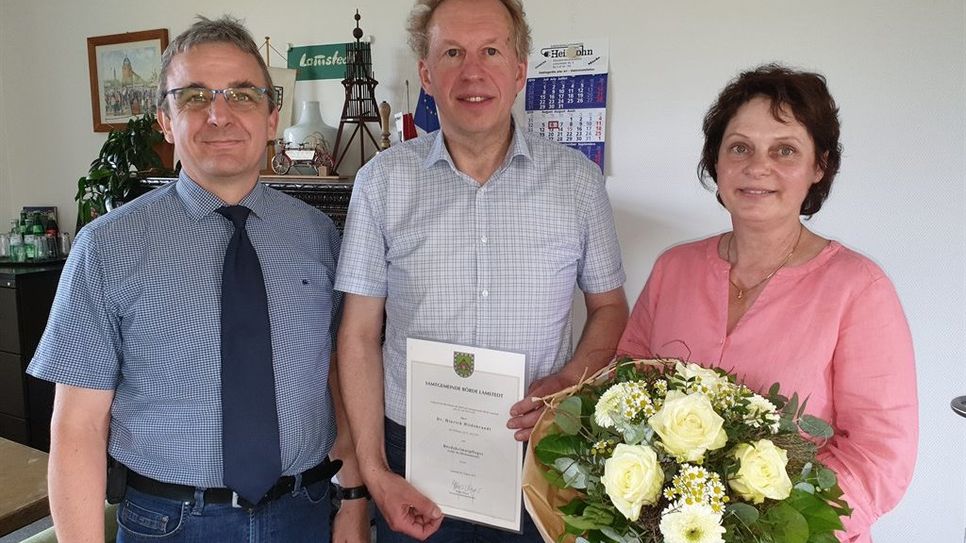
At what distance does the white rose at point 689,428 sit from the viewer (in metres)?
0.86

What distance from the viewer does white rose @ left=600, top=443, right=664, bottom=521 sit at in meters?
0.85

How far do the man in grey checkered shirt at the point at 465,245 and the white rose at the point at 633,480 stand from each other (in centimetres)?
50

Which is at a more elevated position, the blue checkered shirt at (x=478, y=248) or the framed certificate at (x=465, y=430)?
the blue checkered shirt at (x=478, y=248)

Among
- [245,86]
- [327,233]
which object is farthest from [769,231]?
[245,86]

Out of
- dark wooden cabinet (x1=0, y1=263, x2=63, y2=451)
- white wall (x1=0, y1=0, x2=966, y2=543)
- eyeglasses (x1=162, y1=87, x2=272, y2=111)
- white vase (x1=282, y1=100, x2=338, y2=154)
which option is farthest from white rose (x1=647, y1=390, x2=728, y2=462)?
dark wooden cabinet (x1=0, y1=263, x2=63, y2=451)

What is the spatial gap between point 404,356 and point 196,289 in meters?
0.44

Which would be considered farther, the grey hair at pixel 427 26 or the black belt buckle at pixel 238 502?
the grey hair at pixel 427 26

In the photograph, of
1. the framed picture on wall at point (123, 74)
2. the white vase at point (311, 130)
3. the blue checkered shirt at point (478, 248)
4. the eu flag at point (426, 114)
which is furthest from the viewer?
the framed picture on wall at point (123, 74)

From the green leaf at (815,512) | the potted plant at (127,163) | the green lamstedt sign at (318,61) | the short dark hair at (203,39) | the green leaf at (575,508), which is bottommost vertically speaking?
the green leaf at (575,508)

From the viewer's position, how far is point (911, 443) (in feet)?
3.67

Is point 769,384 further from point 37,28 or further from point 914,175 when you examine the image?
point 37,28

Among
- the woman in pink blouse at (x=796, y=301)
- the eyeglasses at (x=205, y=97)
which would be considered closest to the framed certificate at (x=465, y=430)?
the woman in pink blouse at (x=796, y=301)

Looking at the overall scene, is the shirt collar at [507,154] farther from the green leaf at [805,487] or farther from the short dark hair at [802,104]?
the green leaf at [805,487]

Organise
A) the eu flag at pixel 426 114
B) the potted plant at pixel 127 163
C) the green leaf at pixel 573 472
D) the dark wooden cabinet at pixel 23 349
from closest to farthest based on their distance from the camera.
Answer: the green leaf at pixel 573 472 < the eu flag at pixel 426 114 < the potted plant at pixel 127 163 < the dark wooden cabinet at pixel 23 349
